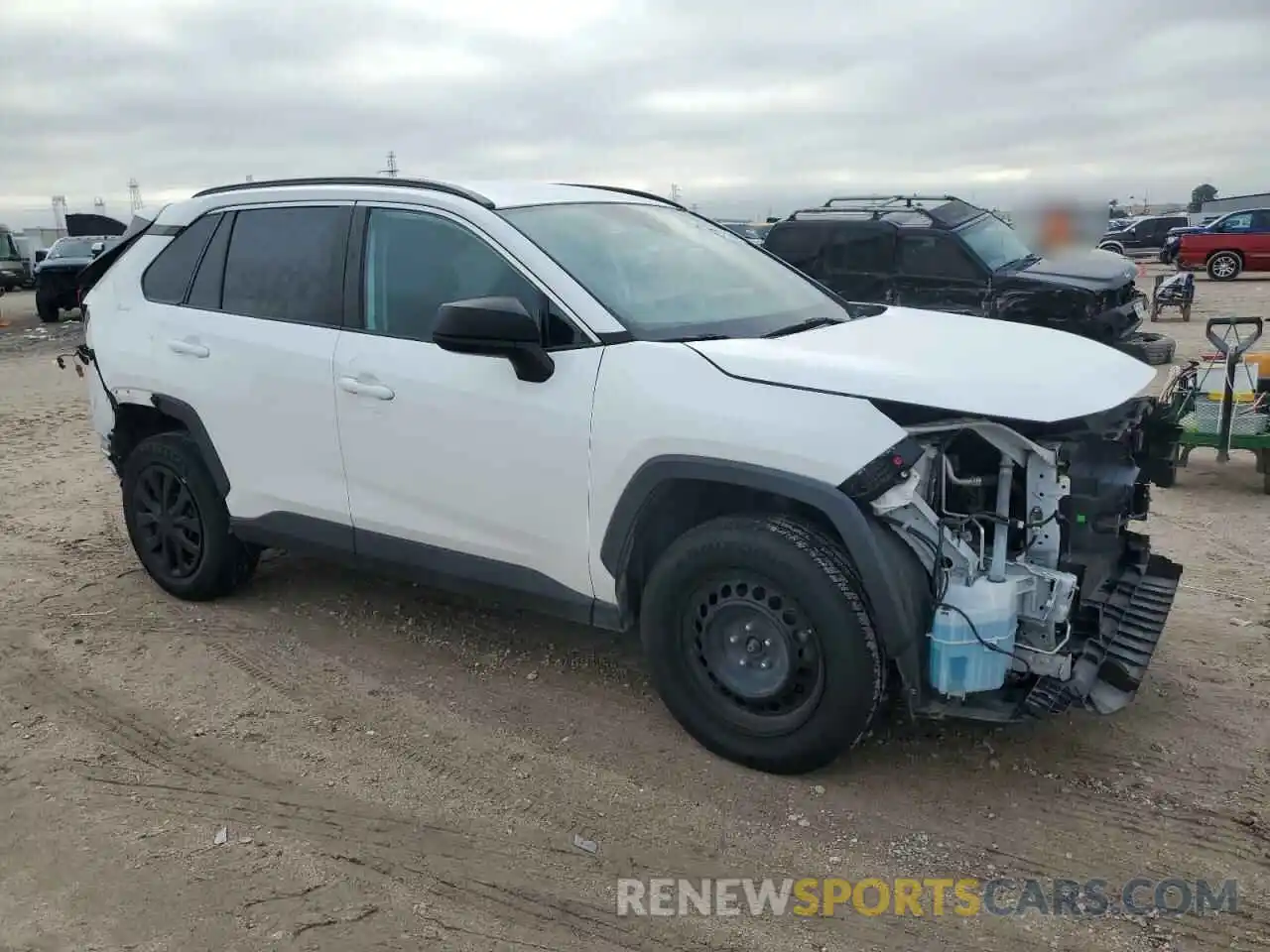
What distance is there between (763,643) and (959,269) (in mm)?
8058

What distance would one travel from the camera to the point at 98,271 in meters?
5.33

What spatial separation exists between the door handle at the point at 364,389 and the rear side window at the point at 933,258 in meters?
7.80

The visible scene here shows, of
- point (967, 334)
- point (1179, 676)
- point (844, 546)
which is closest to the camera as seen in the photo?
point (844, 546)

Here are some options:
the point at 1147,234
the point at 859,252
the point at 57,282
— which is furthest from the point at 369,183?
the point at 1147,234

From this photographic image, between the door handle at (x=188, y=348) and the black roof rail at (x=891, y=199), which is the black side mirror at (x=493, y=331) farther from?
Result: the black roof rail at (x=891, y=199)

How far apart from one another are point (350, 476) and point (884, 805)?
232 centimetres

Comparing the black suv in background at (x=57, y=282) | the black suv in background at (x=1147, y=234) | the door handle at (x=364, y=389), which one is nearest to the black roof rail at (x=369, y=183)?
the door handle at (x=364, y=389)

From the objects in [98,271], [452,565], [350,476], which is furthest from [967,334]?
[98,271]

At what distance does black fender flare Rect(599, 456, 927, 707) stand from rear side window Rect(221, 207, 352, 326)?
5.94 feet

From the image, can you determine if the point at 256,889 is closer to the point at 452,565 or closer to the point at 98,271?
the point at 452,565

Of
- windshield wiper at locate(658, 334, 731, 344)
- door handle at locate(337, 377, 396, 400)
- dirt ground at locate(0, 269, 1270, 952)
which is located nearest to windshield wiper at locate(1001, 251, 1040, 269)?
dirt ground at locate(0, 269, 1270, 952)

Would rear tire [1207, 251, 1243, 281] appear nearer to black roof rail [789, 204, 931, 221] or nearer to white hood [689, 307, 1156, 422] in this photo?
black roof rail [789, 204, 931, 221]

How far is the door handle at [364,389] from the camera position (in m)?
3.89

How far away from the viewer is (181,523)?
4922 mm
